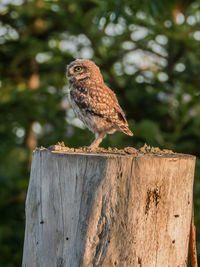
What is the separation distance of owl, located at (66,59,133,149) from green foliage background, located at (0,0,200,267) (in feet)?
6.33

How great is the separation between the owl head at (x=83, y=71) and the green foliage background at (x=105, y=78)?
1918 millimetres

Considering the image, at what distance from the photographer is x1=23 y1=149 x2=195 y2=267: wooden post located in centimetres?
266

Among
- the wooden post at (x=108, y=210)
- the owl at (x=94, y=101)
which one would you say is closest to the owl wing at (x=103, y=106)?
the owl at (x=94, y=101)

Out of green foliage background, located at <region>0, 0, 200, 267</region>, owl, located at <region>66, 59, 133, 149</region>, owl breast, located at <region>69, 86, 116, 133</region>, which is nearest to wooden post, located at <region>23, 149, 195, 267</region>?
owl, located at <region>66, 59, 133, 149</region>

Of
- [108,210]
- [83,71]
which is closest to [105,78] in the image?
[83,71]

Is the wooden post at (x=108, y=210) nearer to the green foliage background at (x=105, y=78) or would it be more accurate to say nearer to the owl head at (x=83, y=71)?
the owl head at (x=83, y=71)

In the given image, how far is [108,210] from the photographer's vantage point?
2658 millimetres

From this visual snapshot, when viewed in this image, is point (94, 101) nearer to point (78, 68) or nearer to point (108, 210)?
point (78, 68)

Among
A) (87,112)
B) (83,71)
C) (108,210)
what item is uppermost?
(83,71)

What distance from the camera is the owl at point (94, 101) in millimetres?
4441

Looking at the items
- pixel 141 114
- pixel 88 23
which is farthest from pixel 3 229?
pixel 88 23

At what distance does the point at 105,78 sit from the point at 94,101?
297 cm

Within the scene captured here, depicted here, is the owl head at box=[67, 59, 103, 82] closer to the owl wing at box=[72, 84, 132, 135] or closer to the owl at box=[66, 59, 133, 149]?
the owl at box=[66, 59, 133, 149]

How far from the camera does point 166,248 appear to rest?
9.23ft
